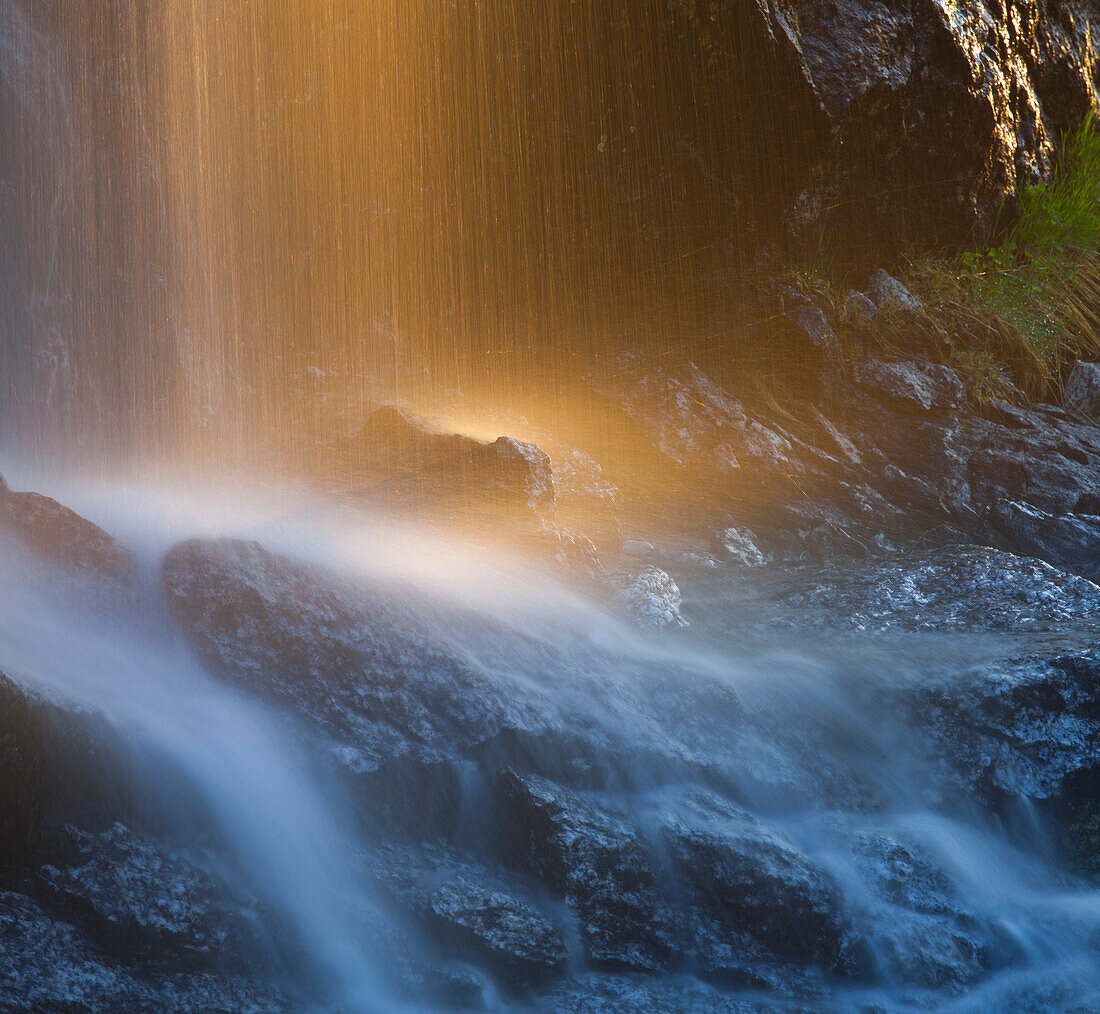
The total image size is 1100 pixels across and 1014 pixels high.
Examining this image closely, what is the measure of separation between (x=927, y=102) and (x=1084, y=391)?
190cm

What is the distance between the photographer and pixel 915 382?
4625 mm

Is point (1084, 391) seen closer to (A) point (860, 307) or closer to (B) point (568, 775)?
(A) point (860, 307)

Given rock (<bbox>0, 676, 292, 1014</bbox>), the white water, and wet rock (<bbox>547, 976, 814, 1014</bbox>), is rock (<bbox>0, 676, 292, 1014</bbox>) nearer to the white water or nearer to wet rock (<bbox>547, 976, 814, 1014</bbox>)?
the white water

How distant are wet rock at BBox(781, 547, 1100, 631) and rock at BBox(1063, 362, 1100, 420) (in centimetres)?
199

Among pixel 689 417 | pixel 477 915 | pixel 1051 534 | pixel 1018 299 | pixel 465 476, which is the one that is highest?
pixel 1018 299

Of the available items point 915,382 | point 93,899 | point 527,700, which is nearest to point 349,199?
point 915,382

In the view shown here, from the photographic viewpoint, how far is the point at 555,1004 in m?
1.60

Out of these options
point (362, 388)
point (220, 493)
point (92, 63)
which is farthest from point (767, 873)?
point (92, 63)

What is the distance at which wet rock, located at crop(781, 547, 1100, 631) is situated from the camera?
9.38ft

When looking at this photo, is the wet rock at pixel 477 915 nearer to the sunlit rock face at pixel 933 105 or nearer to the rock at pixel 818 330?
the rock at pixel 818 330

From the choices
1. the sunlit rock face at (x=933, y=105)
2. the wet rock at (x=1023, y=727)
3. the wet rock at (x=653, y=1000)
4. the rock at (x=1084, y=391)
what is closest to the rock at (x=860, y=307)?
the sunlit rock face at (x=933, y=105)

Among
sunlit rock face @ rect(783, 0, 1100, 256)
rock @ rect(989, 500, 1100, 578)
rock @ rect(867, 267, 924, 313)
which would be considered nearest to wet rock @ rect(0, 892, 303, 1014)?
rock @ rect(989, 500, 1100, 578)

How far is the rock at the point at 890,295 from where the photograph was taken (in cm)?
486

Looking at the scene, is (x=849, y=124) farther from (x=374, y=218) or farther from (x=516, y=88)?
(x=374, y=218)
